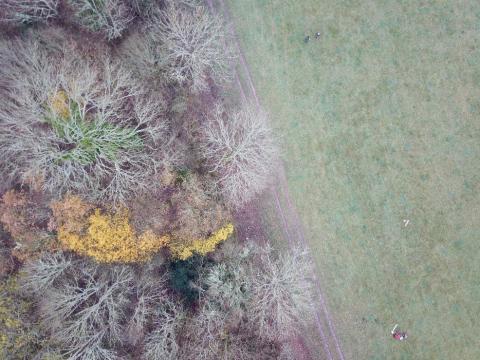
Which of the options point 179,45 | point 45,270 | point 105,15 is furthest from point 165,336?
point 105,15

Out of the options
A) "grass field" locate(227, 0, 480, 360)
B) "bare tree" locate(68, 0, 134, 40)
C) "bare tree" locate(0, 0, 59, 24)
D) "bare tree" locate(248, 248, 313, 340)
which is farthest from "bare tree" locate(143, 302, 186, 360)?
"bare tree" locate(0, 0, 59, 24)

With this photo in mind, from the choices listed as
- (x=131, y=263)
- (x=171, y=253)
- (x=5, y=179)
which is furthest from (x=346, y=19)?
(x=5, y=179)

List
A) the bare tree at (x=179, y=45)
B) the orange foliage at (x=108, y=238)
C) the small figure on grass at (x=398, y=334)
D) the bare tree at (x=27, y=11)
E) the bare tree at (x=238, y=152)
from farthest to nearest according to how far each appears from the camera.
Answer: the small figure on grass at (x=398, y=334) → the bare tree at (x=27, y=11) → the bare tree at (x=238, y=152) → the bare tree at (x=179, y=45) → the orange foliage at (x=108, y=238)

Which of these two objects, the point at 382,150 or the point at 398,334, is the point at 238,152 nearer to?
the point at 382,150

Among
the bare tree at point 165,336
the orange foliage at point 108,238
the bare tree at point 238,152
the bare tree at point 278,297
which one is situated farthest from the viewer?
the bare tree at point 238,152

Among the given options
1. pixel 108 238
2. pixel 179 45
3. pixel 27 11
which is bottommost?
pixel 108 238

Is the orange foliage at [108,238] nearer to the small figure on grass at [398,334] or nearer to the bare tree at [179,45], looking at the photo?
the bare tree at [179,45]

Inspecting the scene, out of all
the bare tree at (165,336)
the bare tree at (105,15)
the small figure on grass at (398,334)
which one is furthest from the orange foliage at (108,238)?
the small figure on grass at (398,334)

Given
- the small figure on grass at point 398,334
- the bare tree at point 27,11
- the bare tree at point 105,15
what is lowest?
the small figure on grass at point 398,334
